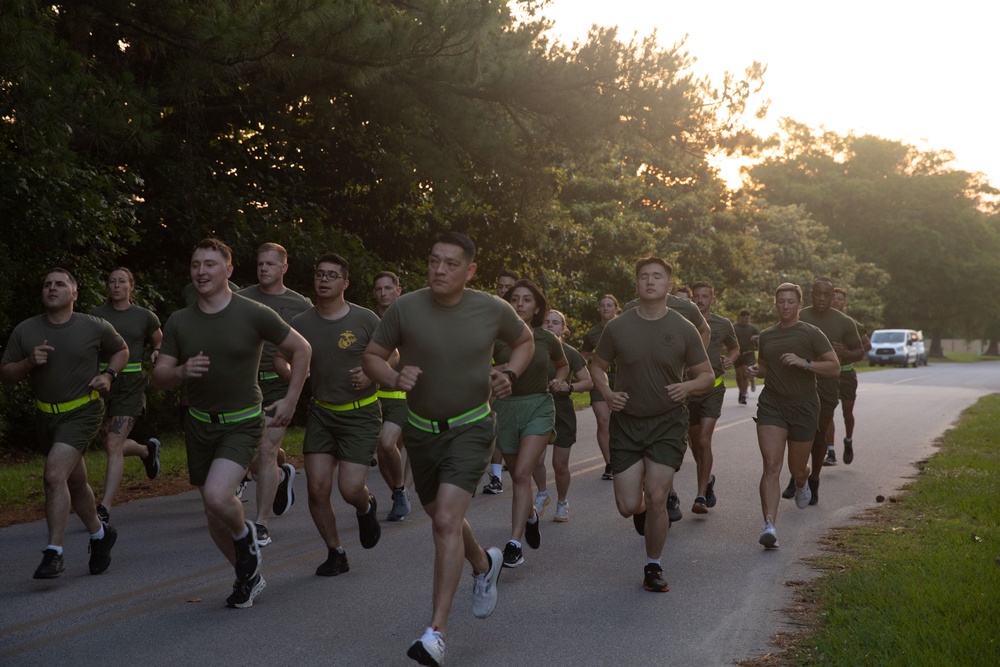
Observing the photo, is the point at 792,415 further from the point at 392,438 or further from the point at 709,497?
the point at 392,438

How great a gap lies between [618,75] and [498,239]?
20.6 ft

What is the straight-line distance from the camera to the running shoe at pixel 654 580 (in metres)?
6.66

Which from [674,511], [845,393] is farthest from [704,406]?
[845,393]

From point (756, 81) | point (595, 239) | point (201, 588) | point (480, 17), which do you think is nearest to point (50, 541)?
point (201, 588)

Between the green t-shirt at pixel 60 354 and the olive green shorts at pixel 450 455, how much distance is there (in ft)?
9.55

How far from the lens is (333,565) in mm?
7039

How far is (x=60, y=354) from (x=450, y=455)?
3.30m

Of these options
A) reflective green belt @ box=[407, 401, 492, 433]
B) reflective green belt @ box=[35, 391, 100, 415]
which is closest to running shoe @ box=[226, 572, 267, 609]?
reflective green belt @ box=[407, 401, 492, 433]

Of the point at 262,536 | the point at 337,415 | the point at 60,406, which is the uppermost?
the point at 60,406

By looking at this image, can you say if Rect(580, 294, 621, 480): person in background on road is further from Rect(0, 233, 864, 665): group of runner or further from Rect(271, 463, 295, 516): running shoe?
Rect(271, 463, 295, 516): running shoe

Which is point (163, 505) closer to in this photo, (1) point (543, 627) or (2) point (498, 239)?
(1) point (543, 627)

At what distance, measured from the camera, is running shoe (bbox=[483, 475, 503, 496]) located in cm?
1070

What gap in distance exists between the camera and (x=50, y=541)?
6.89 meters

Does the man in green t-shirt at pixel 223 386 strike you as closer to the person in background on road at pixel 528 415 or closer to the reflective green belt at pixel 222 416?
the reflective green belt at pixel 222 416
